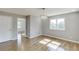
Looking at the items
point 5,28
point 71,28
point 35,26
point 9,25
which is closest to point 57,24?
point 71,28

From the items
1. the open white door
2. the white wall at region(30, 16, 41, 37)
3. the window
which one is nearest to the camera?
the open white door

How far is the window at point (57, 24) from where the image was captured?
19.7ft

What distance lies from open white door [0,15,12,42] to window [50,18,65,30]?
4.07 metres

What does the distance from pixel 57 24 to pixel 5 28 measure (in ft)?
15.1

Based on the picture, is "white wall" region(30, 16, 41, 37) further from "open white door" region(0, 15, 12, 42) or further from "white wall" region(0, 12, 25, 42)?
"open white door" region(0, 15, 12, 42)

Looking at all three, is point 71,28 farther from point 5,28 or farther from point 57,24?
point 5,28

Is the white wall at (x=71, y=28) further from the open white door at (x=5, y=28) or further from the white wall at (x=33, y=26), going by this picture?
A: the open white door at (x=5, y=28)

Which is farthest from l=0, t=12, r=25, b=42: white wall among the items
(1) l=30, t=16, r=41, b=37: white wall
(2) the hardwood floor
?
(1) l=30, t=16, r=41, b=37: white wall

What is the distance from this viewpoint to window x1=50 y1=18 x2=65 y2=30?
6.01 m

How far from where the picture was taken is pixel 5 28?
198 inches

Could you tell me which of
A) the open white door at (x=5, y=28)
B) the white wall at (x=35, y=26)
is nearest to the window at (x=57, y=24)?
the white wall at (x=35, y=26)
